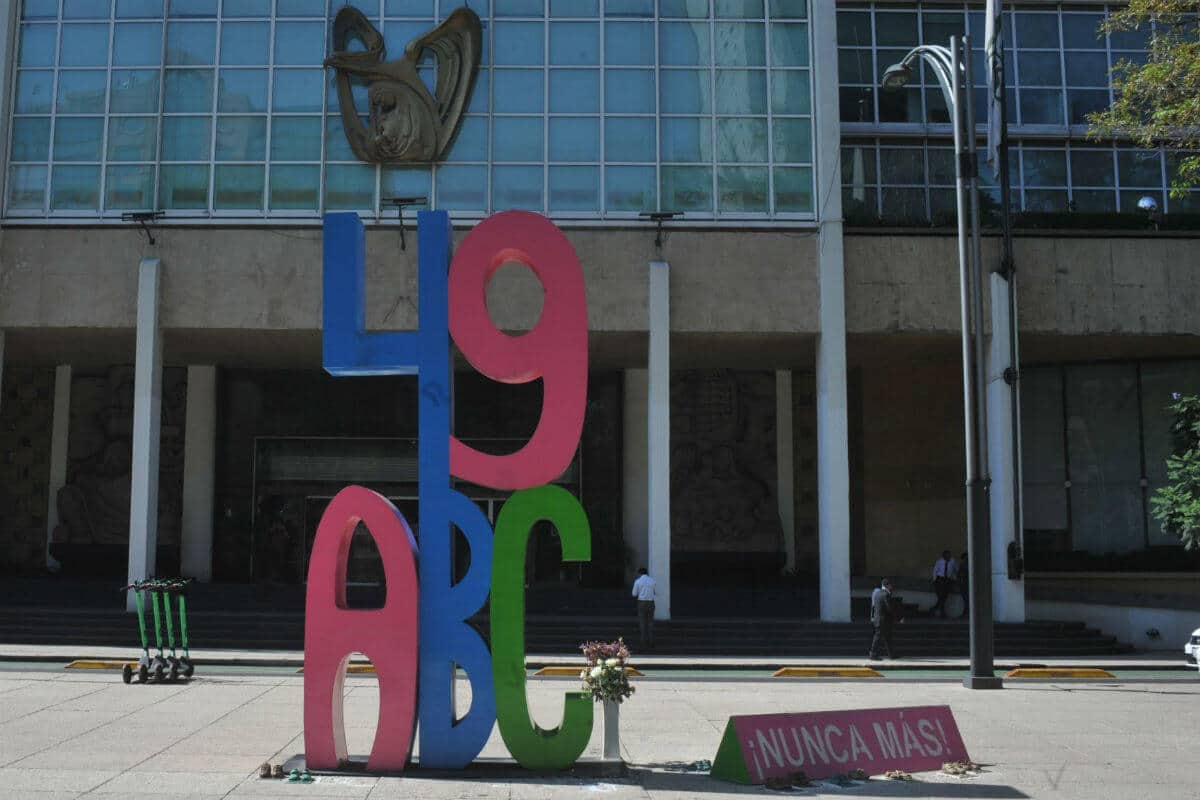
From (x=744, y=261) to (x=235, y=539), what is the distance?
1743 cm

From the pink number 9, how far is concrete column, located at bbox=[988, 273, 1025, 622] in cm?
1769

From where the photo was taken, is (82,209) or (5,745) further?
(82,209)

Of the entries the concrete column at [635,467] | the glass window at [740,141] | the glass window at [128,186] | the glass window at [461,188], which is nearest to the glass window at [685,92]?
the glass window at [740,141]

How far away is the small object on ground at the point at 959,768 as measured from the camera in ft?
36.9

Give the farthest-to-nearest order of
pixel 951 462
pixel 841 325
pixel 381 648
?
pixel 951 462 → pixel 841 325 → pixel 381 648

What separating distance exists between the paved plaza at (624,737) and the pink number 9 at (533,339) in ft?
9.85

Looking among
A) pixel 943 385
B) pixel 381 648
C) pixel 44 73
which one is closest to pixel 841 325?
pixel 943 385

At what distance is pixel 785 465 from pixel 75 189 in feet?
67.6

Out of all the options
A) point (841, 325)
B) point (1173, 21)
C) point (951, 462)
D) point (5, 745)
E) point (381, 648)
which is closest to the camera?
point (381, 648)

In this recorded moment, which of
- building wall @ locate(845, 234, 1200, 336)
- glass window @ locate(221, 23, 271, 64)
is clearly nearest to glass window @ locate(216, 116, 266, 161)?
glass window @ locate(221, 23, 271, 64)

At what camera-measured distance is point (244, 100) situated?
27.9 meters

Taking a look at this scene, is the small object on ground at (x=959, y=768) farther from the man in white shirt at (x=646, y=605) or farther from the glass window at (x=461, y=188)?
the glass window at (x=461, y=188)

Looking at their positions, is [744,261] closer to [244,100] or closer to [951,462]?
[951,462]

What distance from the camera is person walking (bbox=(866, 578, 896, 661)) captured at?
22422 mm
